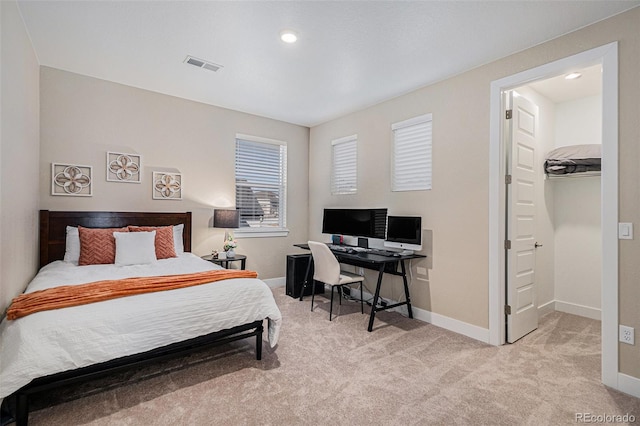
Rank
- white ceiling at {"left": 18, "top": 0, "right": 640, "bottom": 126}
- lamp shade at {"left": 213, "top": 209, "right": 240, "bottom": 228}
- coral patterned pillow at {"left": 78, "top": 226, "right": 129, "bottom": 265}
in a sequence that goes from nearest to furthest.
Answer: white ceiling at {"left": 18, "top": 0, "right": 640, "bottom": 126} < coral patterned pillow at {"left": 78, "top": 226, "right": 129, "bottom": 265} < lamp shade at {"left": 213, "top": 209, "right": 240, "bottom": 228}

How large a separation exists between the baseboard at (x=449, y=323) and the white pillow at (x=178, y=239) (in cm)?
280

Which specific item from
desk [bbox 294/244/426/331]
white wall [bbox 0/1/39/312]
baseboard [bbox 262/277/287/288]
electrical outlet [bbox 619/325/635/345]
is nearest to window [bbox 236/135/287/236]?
baseboard [bbox 262/277/287/288]

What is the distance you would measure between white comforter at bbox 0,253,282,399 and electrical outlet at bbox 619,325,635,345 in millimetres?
2553

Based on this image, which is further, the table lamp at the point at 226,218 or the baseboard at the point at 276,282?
the baseboard at the point at 276,282

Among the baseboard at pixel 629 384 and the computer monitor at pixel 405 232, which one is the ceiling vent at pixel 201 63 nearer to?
the computer monitor at pixel 405 232

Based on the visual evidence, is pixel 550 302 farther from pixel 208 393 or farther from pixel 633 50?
pixel 208 393

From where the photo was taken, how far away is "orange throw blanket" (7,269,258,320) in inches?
77.8

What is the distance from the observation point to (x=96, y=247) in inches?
132

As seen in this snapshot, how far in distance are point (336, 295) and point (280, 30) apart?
357cm

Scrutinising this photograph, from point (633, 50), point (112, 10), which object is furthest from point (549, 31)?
point (112, 10)

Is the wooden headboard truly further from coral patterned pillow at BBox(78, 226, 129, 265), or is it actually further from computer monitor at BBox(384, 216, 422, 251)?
computer monitor at BBox(384, 216, 422, 251)

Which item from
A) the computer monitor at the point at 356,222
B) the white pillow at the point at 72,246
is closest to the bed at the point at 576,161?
the computer monitor at the point at 356,222

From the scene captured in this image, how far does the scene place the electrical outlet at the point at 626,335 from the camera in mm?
2273

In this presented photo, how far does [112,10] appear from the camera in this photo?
2432mm
